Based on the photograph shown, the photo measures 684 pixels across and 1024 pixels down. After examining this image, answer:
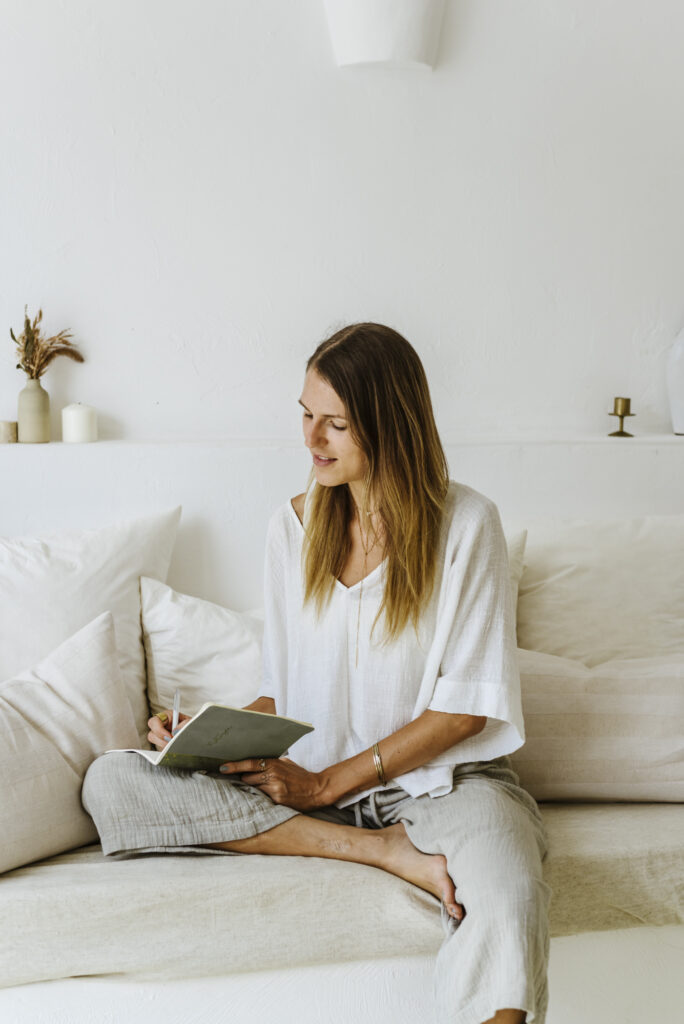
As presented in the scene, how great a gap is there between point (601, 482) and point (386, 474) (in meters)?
1.06

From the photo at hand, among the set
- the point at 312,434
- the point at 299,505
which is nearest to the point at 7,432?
the point at 299,505

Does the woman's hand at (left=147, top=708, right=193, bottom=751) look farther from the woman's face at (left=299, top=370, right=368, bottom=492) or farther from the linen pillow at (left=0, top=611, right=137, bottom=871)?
the woman's face at (left=299, top=370, right=368, bottom=492)

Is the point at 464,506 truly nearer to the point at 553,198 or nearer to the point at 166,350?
the point at 166,350

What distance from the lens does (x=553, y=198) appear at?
268 cm

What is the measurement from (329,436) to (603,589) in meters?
0.94

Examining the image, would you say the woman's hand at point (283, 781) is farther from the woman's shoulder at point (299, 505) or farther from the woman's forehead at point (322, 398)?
the woman's forehead at point (322, 398)

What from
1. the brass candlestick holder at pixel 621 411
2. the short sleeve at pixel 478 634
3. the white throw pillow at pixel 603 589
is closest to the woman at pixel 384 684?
the short sleeve at pixel 478 634

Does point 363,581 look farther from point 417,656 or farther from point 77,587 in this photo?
point 77,587

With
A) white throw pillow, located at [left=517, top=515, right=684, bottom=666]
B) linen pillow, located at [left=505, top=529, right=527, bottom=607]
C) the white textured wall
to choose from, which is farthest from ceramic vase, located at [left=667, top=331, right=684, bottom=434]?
linen pillow, located at [left=505, top=529, right=527, bottom=607]

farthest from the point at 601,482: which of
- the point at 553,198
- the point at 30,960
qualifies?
the point at 30,960

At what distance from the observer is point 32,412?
7.88 feet

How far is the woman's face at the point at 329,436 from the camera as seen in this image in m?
1.72

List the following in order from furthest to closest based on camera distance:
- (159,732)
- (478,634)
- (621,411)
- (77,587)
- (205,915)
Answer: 1. (621,411)
2. (77,587)
3. (159,732)
4. (478,634)
5. (205,915)

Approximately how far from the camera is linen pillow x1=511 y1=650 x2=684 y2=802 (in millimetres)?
1940
